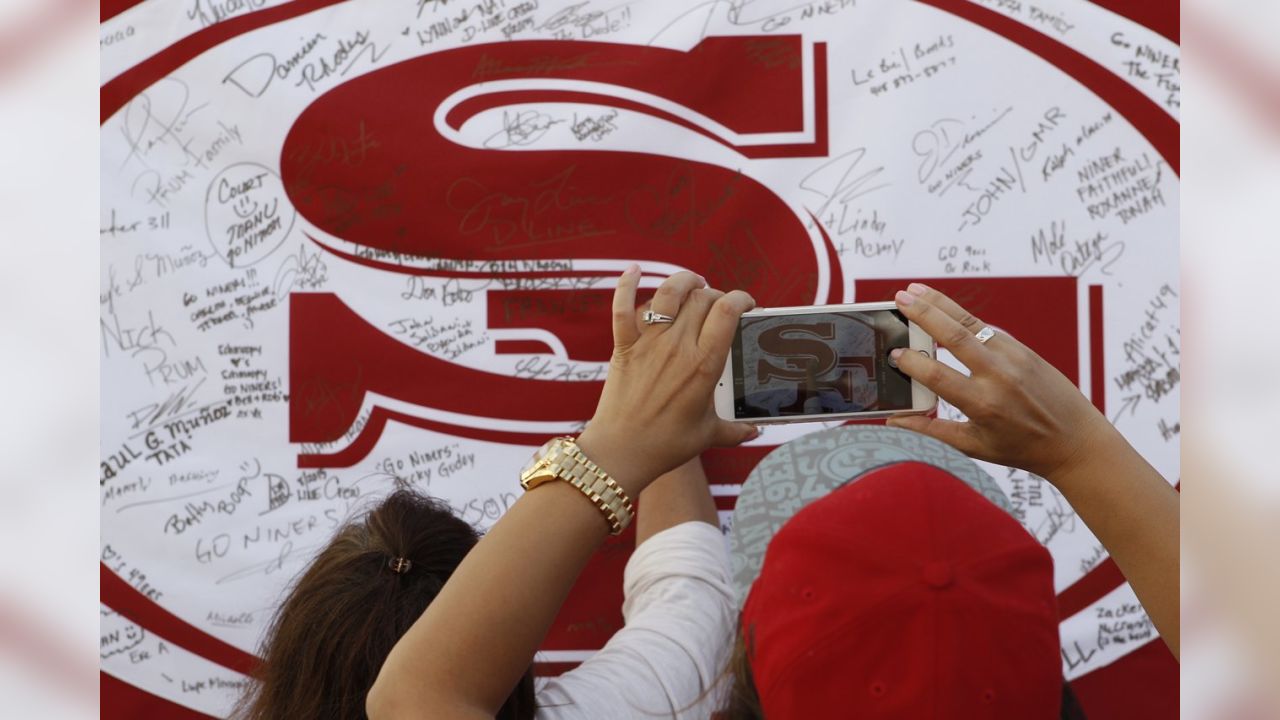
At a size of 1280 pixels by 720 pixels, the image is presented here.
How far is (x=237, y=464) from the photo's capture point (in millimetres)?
1753

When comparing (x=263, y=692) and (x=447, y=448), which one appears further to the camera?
(x=447, y=448)

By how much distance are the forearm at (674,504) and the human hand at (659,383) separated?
0.65m

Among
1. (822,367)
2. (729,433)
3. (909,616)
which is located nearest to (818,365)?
(822,367)

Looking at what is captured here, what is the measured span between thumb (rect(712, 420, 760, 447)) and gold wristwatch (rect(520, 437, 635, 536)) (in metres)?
0.14

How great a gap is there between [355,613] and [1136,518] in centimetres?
86

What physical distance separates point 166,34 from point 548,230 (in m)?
0.77

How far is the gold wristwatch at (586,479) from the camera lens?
86 cm

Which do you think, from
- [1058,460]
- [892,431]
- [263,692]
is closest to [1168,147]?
[892,431]

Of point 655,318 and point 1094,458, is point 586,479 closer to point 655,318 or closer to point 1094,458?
point 655,318

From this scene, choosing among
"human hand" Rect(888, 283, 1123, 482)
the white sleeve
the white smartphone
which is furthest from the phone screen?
the white sleeve
